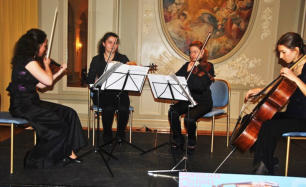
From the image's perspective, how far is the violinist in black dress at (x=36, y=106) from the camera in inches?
99.7

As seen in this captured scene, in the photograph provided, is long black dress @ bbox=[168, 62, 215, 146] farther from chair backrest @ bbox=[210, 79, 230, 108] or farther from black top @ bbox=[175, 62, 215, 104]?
chair backrest @ bbox=[210, 79, 230, 108]

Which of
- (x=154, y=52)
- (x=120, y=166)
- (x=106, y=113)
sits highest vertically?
(x=154, y=52)

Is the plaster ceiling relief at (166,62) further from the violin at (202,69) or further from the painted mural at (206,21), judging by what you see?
the violin at (202,69)

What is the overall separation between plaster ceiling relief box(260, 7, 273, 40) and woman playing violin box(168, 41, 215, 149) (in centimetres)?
159

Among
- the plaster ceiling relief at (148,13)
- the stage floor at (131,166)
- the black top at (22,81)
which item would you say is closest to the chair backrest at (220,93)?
the stage floor at (131,166)

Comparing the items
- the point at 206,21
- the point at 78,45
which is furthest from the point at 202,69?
the point at 78,45

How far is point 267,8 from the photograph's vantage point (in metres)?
4.20

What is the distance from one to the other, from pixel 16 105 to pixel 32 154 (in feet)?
1.59

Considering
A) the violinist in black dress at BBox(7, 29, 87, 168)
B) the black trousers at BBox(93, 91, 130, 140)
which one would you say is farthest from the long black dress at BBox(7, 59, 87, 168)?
the black trousers at BBox(93, 91, 130, 140)

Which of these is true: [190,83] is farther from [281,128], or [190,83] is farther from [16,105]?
[16,105]

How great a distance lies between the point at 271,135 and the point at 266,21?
99.6 inches

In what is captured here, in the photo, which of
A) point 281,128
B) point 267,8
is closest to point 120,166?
point 281,128

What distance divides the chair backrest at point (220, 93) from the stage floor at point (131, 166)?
571 mm

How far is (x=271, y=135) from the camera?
2281 millimetres
